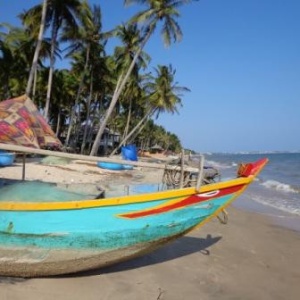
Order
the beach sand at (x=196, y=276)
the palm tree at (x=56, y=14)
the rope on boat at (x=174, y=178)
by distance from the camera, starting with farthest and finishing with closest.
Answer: the palm tree at (x=56, y=14) → the rope on boat at (x=174, y=178) → the beach sand at (x=196, y=276)

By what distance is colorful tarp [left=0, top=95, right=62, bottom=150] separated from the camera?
17.7 feet

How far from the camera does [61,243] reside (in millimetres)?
4578

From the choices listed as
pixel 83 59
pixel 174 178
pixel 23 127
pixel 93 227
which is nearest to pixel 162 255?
pixel 174 178

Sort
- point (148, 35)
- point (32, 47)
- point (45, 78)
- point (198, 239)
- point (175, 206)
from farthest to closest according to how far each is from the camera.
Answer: point (45, 78) < point (32, 47) < point (148, 35) < point (198, 239) < point (175, 206)

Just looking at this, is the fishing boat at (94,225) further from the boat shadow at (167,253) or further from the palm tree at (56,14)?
the palm tree at (56,14)

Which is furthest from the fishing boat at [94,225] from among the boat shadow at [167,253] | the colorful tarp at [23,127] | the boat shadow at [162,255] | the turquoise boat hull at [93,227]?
the colorful tarp at [23,127]

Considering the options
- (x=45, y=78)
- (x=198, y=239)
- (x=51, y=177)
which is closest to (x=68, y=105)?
(x=45, y=78)

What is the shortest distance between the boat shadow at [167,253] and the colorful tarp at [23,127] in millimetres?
2152

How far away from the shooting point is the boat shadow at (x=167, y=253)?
5305mm

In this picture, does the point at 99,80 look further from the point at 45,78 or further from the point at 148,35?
the point at 148,35

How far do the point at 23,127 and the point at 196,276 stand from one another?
3.60m

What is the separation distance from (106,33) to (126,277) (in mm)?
26714

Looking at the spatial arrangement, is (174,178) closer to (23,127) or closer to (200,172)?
(200,172)

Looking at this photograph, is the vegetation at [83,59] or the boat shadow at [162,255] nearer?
the boat shadow at [162,255]
